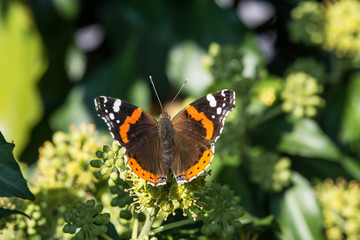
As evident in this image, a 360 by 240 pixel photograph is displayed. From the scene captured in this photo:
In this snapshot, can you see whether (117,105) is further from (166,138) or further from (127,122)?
(166,138)

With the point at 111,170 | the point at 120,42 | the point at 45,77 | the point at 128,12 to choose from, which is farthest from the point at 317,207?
the point at 45,77

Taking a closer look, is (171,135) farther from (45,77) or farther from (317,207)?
(45,77)

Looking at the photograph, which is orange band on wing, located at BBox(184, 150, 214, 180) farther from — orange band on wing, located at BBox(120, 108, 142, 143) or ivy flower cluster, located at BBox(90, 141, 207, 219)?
orange band on wing, located at BBox(120, 108, 142, 143)

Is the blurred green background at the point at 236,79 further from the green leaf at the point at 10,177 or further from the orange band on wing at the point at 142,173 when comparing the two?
the green leaf at the point at 10,177

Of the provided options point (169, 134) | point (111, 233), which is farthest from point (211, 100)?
point (111, 233)

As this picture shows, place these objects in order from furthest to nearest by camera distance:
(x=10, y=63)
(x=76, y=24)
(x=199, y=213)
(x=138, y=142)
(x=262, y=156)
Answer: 1. (x=76, y=24)
2. (x=10, y=63)
3. (x=262, y=156)
4. (x=138, y=142)
5. (x=199, y=213)

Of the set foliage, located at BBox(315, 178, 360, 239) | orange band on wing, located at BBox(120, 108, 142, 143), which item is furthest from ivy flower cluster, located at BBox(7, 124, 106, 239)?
foliage, located at BBox(315, 178, 360, 239)
